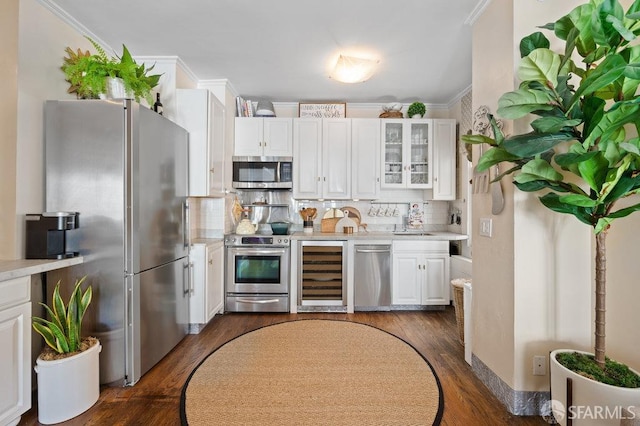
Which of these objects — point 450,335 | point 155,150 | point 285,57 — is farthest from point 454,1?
point 450,335

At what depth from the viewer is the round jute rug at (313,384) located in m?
1.60

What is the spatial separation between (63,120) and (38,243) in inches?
33.3

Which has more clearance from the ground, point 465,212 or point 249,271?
point 465,212

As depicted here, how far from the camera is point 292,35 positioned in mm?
2541

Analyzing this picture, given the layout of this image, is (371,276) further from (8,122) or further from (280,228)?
(8,122)

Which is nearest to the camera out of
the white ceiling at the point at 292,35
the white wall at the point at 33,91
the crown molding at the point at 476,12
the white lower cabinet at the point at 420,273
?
the white wall at the point at 33,91

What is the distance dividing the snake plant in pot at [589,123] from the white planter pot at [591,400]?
24 millimetres

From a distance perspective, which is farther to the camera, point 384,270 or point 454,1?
point 384,270

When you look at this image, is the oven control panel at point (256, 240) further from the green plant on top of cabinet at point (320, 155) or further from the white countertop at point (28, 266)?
the white countertop at point (28, 266)

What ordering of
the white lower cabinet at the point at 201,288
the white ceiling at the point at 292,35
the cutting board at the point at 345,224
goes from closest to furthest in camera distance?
the white ceiling at the point at 292,35
the white lower cabinet at the point at 201,288
the cutting board at the point at 345,224

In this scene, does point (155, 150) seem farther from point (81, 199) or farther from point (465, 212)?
point (465, 212)

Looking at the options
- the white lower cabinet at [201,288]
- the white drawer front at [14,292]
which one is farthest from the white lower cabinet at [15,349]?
the white lower cabinet at [201,288]

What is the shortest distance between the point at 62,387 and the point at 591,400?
8.86 ft

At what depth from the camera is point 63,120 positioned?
2.04 metres
